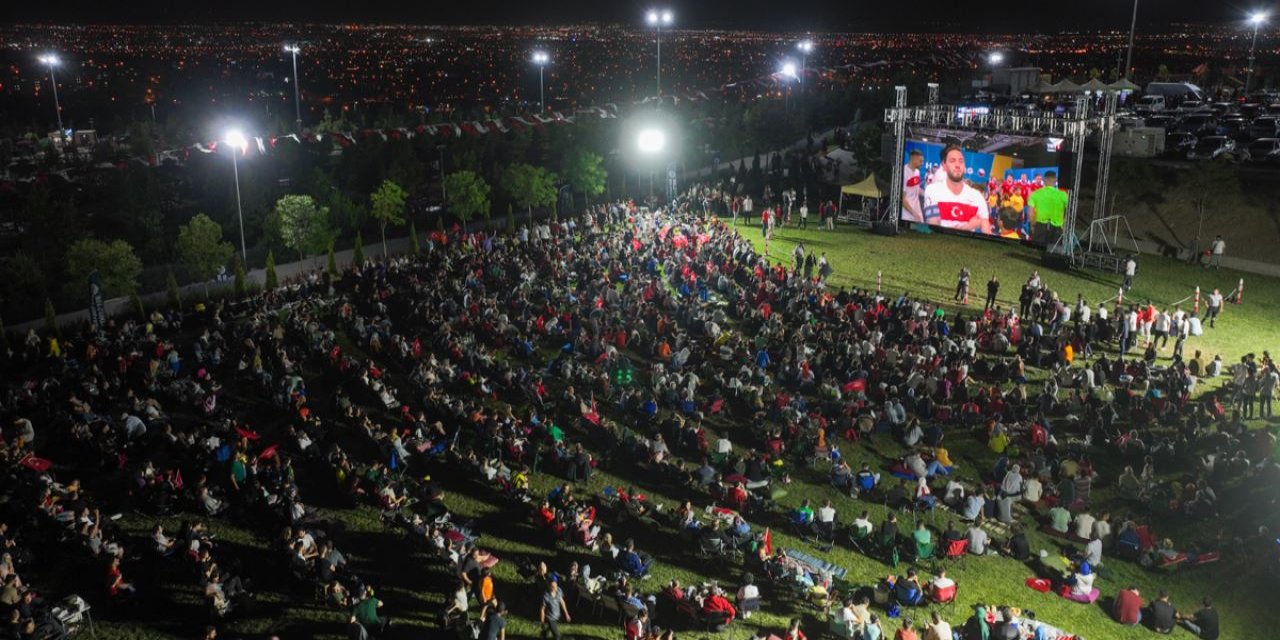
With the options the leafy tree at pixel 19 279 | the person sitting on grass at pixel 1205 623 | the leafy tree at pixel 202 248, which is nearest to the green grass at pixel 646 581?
the person sitting on grass at pixel 1205 623

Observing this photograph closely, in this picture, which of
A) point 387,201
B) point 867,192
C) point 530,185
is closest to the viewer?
point 387,201

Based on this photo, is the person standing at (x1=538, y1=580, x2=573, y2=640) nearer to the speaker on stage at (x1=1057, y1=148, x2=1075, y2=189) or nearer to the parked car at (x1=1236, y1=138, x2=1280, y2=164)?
the speaker on stage at (x1=1057, y1=148, x2=1075, y2=189)

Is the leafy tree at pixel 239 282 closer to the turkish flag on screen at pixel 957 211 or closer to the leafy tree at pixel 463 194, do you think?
the leafy tree at pixel 463 194

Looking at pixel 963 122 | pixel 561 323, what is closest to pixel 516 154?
pixel 963 122

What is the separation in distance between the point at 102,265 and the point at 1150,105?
6410 cm

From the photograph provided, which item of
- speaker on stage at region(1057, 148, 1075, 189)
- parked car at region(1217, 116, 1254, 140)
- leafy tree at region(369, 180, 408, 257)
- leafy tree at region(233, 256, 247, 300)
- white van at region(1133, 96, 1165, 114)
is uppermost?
white van at region(1133, 96, 1165, 114)

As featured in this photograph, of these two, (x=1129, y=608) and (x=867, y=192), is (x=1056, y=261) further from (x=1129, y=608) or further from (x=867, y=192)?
(x=1129, y=608)

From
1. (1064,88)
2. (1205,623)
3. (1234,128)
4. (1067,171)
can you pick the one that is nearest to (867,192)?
(1067,171)

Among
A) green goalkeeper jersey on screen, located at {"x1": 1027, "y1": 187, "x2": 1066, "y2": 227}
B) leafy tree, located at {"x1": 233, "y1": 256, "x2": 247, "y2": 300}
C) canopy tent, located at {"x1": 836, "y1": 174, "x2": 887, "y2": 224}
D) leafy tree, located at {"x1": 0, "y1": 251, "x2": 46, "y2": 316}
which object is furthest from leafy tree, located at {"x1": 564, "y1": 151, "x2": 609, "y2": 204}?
leafy tree, located at {"x1": 0, "y1": 251, "x2": 46, "y2": 316}

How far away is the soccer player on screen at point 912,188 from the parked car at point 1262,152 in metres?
16.9

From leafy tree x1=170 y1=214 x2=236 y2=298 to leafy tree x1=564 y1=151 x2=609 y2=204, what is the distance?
66.3 feet

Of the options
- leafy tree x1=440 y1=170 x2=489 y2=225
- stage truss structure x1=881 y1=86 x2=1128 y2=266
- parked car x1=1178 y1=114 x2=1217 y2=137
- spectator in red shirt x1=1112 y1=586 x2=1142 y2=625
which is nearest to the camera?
spectator in red shirt x1=1112 y1=586 x2=1142 y2=625

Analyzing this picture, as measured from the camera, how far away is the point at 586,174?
51594 mm

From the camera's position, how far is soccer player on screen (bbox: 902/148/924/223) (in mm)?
40094
